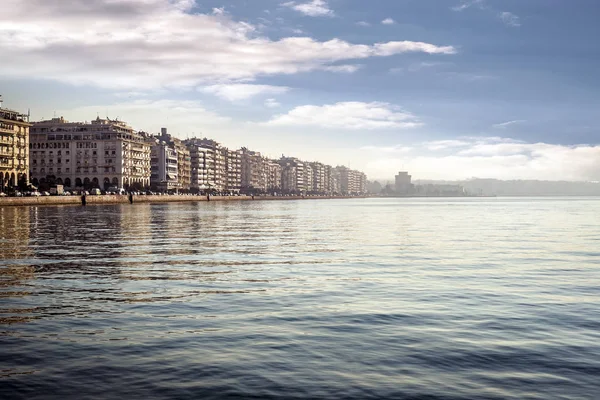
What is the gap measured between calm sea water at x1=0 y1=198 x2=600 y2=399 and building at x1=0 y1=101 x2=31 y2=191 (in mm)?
162956

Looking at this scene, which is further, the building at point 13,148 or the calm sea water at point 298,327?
the building at point 13,148

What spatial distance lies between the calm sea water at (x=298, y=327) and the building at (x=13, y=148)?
535 feet

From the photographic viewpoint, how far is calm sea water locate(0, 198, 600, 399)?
12305mm

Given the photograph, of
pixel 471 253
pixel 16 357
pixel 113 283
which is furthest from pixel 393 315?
pixel 471 253

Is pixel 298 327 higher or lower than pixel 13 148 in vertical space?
lower

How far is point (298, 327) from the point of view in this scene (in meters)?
17.2

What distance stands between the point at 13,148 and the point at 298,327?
19035 cm

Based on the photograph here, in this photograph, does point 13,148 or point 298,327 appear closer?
point 298,327

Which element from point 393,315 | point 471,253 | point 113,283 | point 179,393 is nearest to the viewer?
point 179,393

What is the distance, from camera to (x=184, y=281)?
2569 cm

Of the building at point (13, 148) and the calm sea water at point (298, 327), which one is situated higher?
the building at point (13, 148)

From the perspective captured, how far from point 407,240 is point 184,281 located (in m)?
27.0

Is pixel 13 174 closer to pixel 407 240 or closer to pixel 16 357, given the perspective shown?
pixel 407 240

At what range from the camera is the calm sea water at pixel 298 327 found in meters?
12.3
